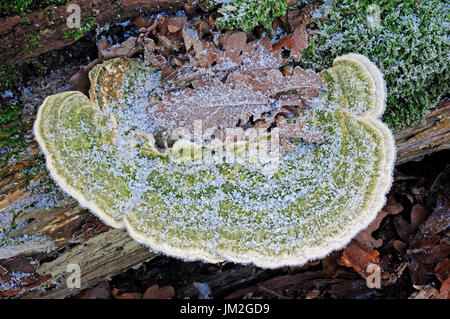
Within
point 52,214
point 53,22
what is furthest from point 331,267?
point 53,22

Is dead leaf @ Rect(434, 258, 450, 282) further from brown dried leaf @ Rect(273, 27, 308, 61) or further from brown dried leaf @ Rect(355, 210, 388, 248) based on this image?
brown dried leaf @ Rect(273, 27, 308, 61)

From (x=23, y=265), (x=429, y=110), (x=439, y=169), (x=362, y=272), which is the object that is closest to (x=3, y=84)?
(x=23, y=265)

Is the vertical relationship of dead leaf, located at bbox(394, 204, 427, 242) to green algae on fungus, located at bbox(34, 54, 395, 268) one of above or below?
below

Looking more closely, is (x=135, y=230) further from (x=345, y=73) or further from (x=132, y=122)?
(x=345, y=73)

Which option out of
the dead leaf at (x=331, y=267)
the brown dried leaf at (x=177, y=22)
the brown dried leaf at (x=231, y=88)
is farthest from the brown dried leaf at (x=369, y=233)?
the brown dried leaf at (x=177, y=22)

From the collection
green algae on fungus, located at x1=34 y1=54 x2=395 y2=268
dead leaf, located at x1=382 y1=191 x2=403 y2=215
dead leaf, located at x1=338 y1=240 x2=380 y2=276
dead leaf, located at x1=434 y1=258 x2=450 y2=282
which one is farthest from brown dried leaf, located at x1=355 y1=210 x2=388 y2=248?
green algae on fungus, located at x1=34 y1=54 x2=395 y2=268

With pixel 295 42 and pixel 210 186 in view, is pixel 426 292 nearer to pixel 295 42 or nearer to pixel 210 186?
pixel 210 186

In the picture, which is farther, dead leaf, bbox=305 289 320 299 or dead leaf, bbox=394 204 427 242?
dead leaf, bbox=305 289 320 299

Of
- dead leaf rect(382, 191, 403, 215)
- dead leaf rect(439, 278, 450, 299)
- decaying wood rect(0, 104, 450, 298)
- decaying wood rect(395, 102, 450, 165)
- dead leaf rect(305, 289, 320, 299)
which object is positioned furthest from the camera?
dead leaf rect(305, 289, 320, 299)

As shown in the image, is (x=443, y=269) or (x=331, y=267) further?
(x=331, y=267)
